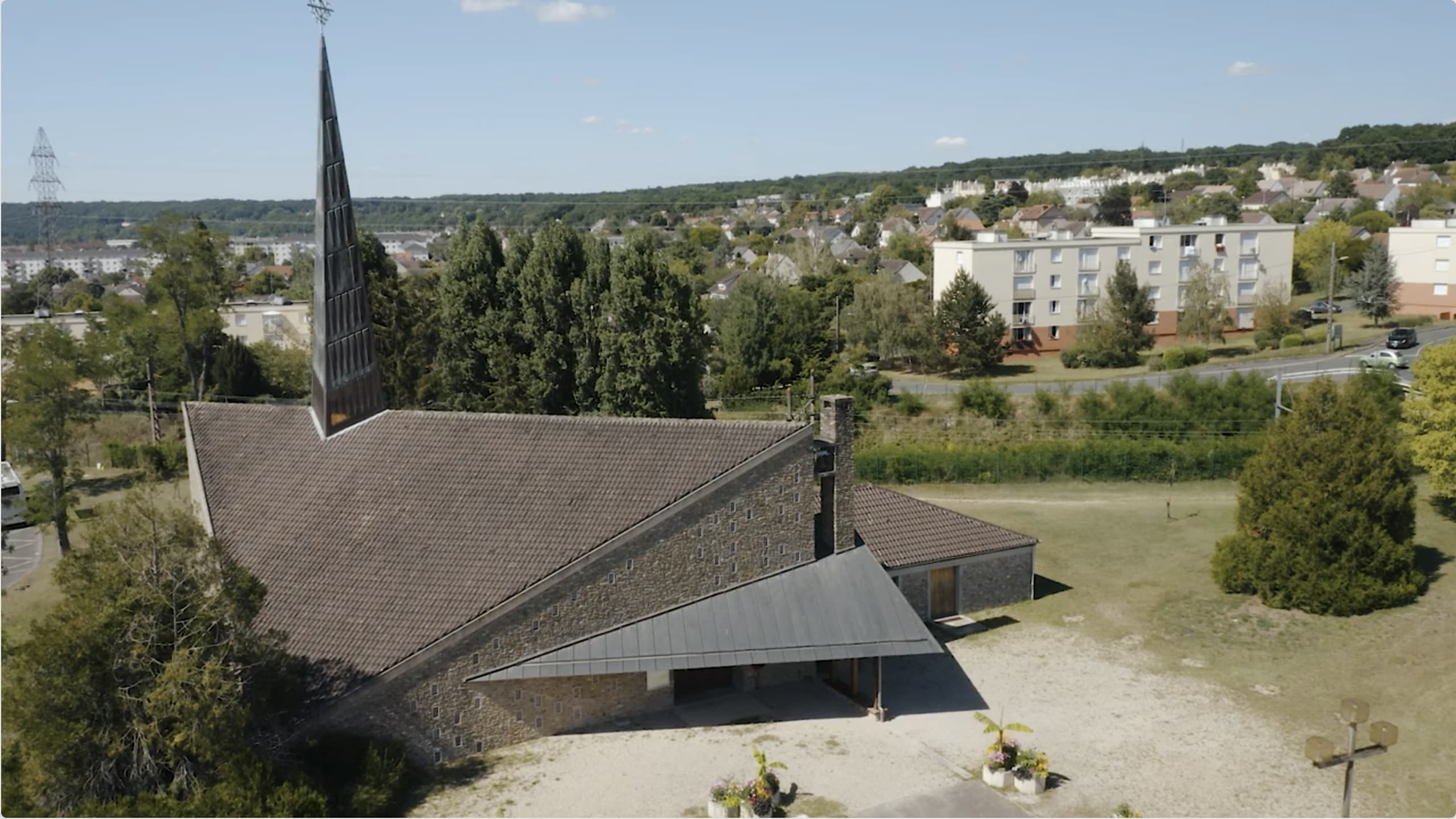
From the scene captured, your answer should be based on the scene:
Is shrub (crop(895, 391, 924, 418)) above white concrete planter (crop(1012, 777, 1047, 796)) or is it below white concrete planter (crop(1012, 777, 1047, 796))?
above

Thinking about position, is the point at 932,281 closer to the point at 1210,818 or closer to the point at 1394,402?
the point at 1394,402

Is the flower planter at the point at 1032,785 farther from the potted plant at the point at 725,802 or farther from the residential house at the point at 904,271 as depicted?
the residential house at the point at 904,271

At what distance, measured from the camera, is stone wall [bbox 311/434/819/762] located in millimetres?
20562

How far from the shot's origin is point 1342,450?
29.2 metres

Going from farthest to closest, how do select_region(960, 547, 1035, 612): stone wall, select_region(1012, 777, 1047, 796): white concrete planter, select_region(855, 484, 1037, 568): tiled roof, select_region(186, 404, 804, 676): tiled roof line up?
select_region(960, 547, 1035, 612): stone wall, select_region(855, 484, 1037, 568): tiled roof, select_region(186, 404, 804, 676): tiled roof, select_region(1012, 777, 1047, 796): white concrete planter

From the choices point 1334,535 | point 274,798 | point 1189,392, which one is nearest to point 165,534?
→ point 274,798

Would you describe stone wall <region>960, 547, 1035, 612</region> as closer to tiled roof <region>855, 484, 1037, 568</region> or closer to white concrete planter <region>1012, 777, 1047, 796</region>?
tiled roof <region>855, 484, 1037, 568</region>

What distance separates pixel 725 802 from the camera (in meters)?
18.7

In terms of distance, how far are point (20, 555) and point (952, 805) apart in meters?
35.0

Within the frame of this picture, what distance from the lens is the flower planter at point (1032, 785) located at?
19.8 metres

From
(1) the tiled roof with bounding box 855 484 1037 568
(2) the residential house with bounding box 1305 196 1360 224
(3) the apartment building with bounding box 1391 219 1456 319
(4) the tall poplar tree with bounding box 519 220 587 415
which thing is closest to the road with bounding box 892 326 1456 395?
(3) the apartment building with bounding box 1391 219 1456 319

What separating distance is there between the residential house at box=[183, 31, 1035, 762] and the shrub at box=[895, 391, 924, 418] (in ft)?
83.4

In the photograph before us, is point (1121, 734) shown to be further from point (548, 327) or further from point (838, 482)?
point (548, 327)

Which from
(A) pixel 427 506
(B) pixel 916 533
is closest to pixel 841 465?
(B) pixel 916 533
